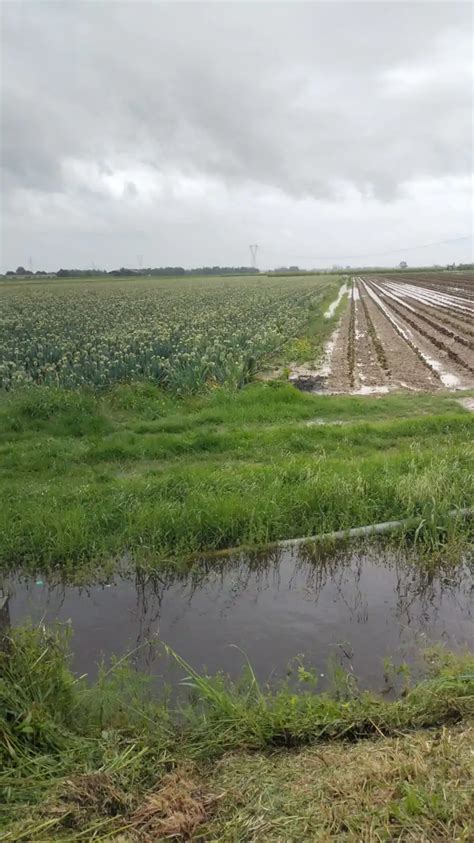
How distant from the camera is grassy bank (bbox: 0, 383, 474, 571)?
559 centimetres

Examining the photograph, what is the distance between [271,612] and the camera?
180 inches

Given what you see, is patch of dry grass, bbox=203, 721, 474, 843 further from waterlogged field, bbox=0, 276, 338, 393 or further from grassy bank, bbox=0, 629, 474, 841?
waterlogged field, bbox=0, 276, 338, 393

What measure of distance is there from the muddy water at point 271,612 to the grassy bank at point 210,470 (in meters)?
0.40

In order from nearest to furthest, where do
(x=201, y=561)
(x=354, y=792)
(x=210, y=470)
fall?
(x=354, y=792), (x=201, y=561), (x=210, y=470)

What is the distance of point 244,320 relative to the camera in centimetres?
2062

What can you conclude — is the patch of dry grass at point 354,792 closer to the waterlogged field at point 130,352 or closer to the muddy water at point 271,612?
the muddy water at point 271,612

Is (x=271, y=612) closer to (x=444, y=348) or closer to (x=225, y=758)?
(x=225, y=758)

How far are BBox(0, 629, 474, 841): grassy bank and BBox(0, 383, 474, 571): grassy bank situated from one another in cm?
198

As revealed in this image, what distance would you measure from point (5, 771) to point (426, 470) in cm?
490

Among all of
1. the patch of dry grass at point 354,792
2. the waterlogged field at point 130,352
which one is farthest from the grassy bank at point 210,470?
the patch of dry grass at point 354,792

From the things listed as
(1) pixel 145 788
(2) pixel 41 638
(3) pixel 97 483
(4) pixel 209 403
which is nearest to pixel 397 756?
(1) pixel 145 788

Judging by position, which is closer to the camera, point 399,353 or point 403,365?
point 403,365

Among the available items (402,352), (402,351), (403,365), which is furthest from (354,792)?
(402,351)

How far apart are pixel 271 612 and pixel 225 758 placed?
167 centimetres
